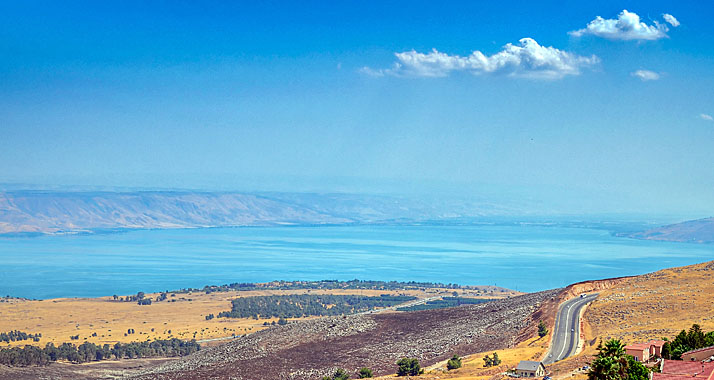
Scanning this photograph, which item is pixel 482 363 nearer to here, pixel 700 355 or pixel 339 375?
pixel 339 375

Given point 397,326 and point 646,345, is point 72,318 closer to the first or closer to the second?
point 397,326

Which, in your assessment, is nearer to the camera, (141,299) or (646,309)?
(646,309)

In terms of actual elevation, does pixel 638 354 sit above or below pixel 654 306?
above

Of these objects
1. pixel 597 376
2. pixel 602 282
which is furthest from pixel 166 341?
pixel 597 376

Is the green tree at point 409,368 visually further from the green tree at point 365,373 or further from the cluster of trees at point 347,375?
the cluster of trees at point 347,375

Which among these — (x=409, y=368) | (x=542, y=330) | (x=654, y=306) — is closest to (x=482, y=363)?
(x=409, y=368)

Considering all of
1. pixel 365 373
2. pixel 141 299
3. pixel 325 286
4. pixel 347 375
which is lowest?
pixel 325 286
